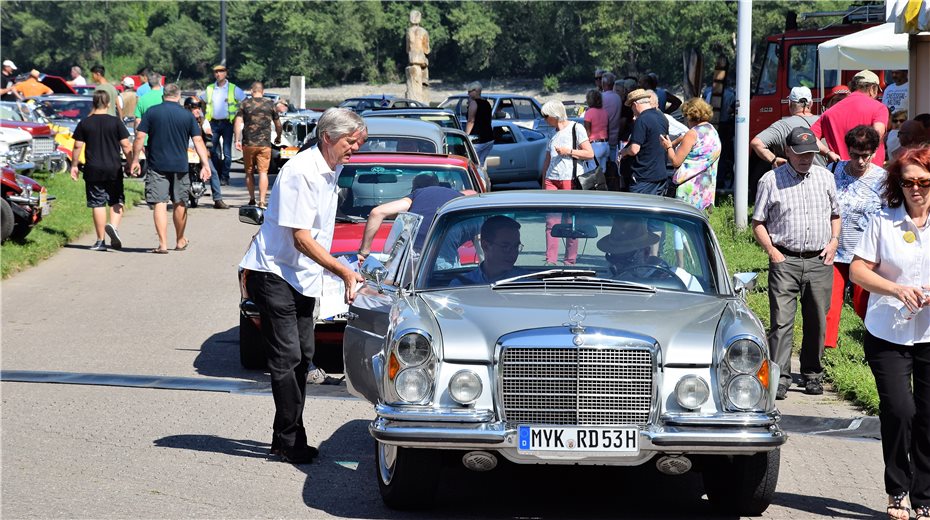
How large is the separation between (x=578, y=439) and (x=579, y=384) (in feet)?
0.83

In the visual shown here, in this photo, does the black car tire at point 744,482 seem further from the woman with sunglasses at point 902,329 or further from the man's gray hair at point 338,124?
the man's gray hair at point 338,124

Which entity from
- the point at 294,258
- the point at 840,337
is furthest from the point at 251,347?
the point at 840,337

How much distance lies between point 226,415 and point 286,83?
108 meters

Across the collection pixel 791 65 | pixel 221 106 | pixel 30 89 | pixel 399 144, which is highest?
pixel 791 65

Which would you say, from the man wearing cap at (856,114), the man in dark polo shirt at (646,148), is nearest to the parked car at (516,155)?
the man in dark polo shirt at (646,148)

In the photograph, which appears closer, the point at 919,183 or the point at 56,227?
the point at 919,183

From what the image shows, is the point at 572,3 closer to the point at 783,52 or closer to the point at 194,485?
the point at 783,52

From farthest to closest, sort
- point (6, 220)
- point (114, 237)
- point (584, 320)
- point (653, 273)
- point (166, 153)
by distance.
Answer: point (114, 237), point (166, 153), point (6, 220), point (653, 273), point (584, 320)

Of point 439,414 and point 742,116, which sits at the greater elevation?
point 742,116

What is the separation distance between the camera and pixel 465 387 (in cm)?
591

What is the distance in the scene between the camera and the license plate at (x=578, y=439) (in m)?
5.80

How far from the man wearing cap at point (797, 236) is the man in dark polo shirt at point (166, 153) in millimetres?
9249

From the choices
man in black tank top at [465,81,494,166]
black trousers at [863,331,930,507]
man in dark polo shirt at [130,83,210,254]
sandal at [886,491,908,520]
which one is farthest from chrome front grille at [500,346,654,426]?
man in black tank top at [465,81,494,166]

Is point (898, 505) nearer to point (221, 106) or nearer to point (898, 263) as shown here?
point (898, 263)
